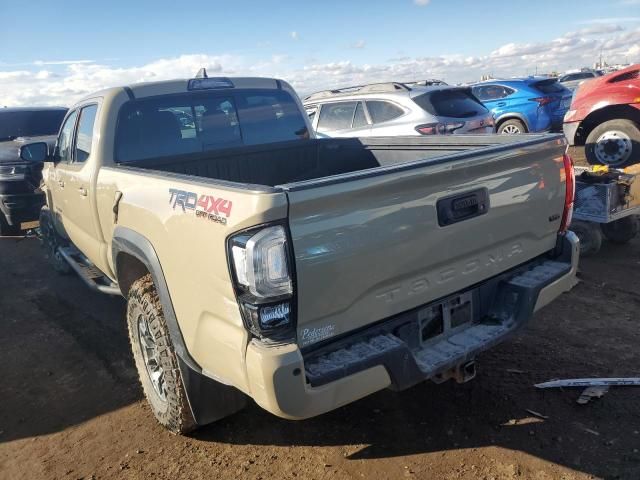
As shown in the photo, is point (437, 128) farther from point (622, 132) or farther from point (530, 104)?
point (530, 104)

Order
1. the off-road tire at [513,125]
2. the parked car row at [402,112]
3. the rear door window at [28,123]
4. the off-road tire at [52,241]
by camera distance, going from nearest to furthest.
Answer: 1. the off-road tire at [52,241]
2. the parked car row at [402,112]
3. the rear door window at [28,123]
4. the off-road tire at [513,125]

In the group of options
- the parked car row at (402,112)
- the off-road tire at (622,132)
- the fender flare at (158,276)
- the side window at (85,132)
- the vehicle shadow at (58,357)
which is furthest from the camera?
the parked car row at (402,112)

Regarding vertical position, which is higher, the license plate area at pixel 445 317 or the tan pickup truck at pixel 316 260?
the tan pickup truck at pixel 316 260

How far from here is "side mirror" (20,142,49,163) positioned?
5.06 meters

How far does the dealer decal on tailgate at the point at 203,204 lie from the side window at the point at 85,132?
1825 millimetres

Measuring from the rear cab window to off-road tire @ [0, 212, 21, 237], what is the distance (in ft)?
19.7

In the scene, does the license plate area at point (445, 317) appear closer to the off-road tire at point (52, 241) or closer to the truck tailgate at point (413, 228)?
the truck tailgate at point (413, 228)

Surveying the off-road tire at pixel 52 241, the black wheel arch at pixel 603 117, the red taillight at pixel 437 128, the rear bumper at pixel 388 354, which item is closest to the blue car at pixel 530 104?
the black wheel arch at pixel 603 117

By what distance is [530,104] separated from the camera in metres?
12.5

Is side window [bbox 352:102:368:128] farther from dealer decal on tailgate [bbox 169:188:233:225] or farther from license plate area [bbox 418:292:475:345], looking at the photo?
dealer decal on tailgate [bbox 169:188:233:225]

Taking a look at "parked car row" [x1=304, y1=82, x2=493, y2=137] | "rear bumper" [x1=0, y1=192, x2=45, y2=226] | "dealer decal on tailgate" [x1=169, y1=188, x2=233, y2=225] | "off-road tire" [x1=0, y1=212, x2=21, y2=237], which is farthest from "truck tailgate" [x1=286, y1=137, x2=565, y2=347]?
"off-road tire" [x1=0, y1=212, x2=21, y2=237]

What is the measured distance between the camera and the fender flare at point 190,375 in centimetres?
276

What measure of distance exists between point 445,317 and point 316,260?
0.95 m

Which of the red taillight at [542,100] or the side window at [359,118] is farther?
the red taillight at [542,100]
